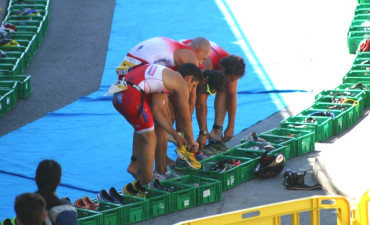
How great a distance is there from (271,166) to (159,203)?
5.85 feet

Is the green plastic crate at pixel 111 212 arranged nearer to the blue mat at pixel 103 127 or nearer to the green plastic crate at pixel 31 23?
the blue mat at pixel 103 127

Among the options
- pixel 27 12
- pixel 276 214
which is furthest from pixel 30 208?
pixel 27 12

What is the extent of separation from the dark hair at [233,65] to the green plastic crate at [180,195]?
211 centimetres

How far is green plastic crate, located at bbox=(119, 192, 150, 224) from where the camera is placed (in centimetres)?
791

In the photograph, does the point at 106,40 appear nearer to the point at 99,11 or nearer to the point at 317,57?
the point at 99,11

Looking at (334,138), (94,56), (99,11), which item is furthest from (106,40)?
(334,138)

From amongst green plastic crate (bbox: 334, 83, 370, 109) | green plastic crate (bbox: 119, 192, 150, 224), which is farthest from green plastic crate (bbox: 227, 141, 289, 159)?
green plastic crate (bbox: 334, 83, 370, 109)

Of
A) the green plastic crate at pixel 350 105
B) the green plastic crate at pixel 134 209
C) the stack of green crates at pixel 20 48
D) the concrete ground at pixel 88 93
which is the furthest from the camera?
the stack of green crates at pixel 20 48

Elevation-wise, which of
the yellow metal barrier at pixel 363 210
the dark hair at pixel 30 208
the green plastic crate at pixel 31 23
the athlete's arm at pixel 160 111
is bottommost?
the yellow metal barrier at pixel 363 210

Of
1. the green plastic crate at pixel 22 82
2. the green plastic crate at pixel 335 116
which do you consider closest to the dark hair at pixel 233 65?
the green plastic crate at pixel 335 116

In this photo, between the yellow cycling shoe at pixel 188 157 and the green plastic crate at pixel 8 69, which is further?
the green plastic crate at pixel 8 69

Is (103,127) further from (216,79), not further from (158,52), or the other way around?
(216,79)

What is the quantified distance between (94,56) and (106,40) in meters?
1.08

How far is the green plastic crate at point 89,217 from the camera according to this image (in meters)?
7.44
